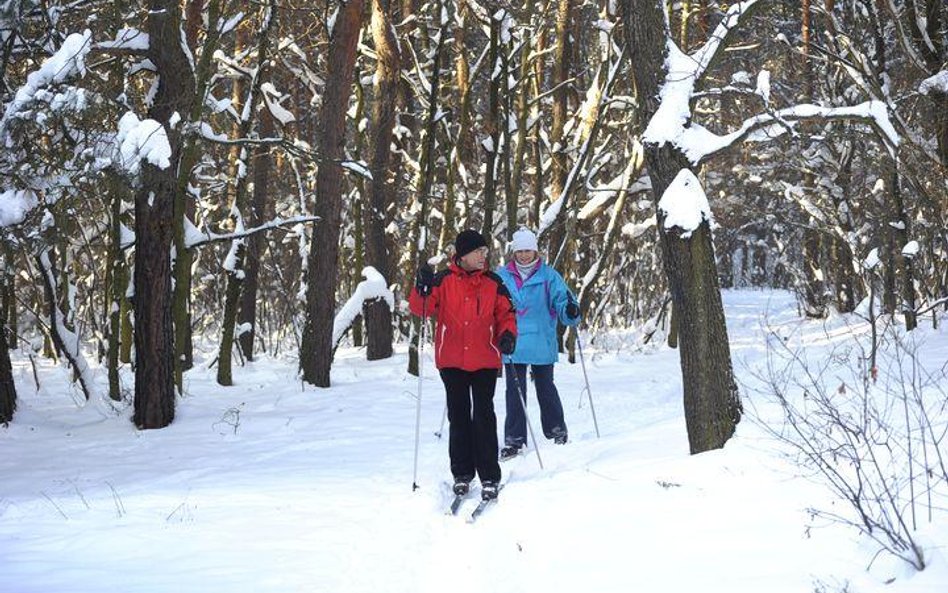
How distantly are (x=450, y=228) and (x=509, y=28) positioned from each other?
3.66m

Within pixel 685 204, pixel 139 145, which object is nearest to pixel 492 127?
pixel 139 145

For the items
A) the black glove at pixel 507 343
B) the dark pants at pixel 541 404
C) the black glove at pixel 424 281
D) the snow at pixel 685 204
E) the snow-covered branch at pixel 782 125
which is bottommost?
the dark pants at pixel 541 404

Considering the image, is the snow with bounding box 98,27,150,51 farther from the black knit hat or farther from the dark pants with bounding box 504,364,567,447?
the dark pants with bounding box 504,364,567,447

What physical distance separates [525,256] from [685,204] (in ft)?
7.55

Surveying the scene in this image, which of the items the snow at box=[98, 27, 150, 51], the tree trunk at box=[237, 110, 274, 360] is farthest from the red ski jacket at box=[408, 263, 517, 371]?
the tree trunk at box=[237, 110, 274, 360]

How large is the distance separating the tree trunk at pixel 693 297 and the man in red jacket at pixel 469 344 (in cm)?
121

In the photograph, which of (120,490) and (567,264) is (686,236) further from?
(567,264)

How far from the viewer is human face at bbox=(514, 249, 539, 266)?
313 inches

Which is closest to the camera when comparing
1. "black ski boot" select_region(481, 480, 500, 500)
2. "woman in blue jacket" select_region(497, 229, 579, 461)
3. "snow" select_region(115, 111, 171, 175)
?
"black ski boot" select_region(481, 480, 500, 500)

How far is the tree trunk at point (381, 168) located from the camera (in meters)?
13.5

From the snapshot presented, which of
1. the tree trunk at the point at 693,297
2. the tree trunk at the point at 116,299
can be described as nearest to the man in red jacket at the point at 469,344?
the tree trunk at the point at 693,297

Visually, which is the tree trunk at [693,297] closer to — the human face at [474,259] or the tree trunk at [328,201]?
the human face at [474,259]

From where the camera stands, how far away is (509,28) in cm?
1255

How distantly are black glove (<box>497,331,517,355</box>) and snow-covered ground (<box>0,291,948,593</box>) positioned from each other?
97cm
